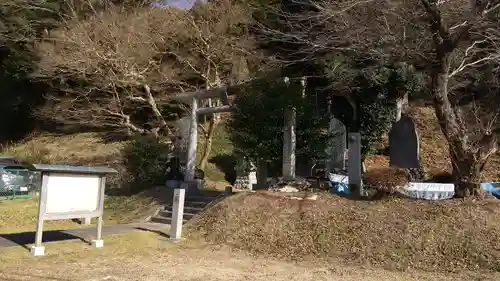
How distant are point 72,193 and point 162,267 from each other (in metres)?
2.82

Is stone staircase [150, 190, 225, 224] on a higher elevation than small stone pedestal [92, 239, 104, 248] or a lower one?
higher

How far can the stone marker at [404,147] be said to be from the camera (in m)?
18.8

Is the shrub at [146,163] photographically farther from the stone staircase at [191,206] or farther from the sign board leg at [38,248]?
the sign board leg at [38,248]

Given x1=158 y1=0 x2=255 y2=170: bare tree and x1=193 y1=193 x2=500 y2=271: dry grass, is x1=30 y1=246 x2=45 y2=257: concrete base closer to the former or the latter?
x1=193 y1=193 x2=500 y2=271: dry grass

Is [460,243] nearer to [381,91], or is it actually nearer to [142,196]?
[142,196]

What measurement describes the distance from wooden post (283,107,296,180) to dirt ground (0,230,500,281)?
11.9 feet

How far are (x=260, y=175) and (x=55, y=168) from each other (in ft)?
23.1

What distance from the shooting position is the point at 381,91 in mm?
24266

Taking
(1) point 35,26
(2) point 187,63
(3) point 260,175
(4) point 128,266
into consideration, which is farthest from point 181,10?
(4) point 128,266

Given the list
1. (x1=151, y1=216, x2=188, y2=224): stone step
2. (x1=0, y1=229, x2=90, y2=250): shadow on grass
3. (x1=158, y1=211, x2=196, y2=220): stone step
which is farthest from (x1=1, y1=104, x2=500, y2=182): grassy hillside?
(x1=0, y1=229, x2=90, y2=250): shadow on grass

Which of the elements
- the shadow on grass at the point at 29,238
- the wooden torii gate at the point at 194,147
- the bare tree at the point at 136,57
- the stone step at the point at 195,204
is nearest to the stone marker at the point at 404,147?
the wooden torii gate at the point at 194,147

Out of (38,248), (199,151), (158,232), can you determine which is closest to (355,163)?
(158,232)

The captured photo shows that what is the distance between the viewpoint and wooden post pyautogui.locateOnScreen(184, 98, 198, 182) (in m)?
17.7

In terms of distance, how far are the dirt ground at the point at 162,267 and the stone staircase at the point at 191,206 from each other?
3486 mm
